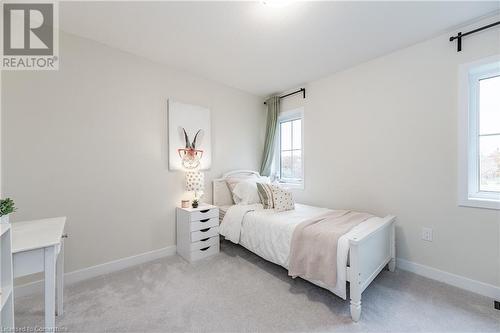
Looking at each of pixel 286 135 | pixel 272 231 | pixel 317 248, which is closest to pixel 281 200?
pixel 272 231

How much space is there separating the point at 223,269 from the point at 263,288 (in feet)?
1.84

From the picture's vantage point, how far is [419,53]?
220 centimetres

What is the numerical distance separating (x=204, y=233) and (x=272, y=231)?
0.92 m

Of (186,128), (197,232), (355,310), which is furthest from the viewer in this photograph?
(186,128)

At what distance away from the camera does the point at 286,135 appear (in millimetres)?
3805

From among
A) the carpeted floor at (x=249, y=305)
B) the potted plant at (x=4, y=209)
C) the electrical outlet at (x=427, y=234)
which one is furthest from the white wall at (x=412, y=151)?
the potted plant at (x=4, y=209)

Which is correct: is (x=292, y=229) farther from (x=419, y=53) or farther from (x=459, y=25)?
(x=459, y=25)

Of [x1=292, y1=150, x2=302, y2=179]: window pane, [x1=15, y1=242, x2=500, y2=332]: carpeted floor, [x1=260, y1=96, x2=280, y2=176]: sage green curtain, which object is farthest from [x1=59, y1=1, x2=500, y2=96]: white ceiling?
[x1=15, y1=242, x2=500, y2=332]: carpeted floor

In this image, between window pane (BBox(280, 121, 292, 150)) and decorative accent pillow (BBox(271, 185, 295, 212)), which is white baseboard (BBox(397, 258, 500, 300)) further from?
window pane (BBox(280, 121, 292, 150))

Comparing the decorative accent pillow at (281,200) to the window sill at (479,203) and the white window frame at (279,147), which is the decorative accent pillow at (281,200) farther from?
the window sill at (479,203)

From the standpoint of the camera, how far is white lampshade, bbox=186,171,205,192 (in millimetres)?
2740

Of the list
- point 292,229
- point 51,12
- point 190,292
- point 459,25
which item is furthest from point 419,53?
point 51,12

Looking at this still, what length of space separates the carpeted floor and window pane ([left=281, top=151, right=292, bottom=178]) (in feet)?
6.13

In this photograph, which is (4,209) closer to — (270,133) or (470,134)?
(270,133)
